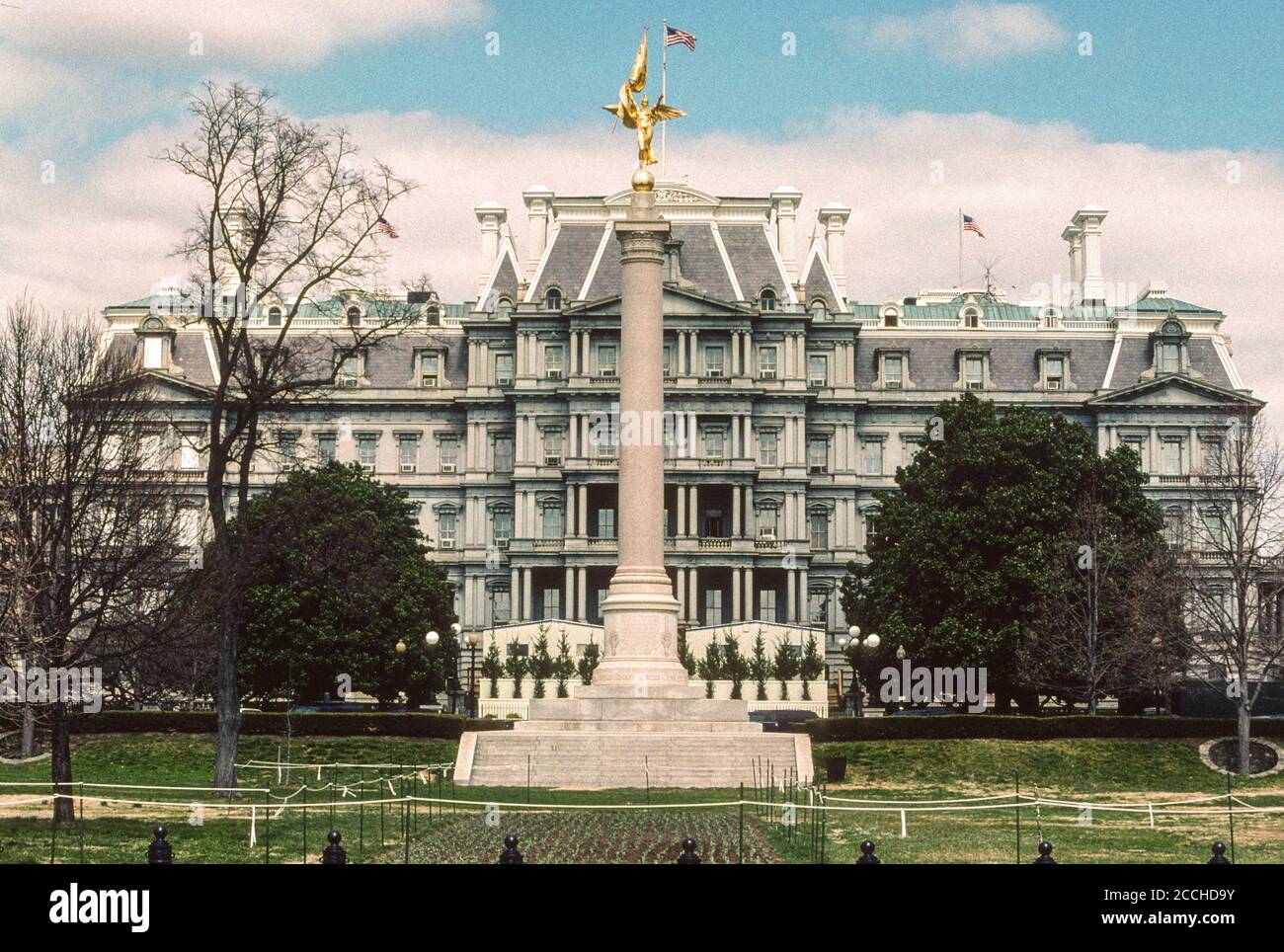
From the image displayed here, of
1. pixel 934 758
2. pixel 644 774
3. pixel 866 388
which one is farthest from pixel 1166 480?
pixel 644 774

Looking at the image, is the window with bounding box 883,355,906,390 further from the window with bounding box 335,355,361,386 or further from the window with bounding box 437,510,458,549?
the window with bounding box 335,355,361,386

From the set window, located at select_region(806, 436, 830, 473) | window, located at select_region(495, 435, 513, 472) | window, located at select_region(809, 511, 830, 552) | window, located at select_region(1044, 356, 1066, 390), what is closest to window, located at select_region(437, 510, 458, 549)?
window, located at select_region(495, 435, 513, 472)

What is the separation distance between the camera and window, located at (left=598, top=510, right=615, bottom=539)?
98.9m

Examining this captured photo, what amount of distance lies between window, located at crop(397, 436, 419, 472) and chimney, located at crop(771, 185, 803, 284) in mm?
23819

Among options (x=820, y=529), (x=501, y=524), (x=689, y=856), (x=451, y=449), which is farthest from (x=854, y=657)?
(x=689, y=856)

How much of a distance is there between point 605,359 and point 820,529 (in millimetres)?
15434

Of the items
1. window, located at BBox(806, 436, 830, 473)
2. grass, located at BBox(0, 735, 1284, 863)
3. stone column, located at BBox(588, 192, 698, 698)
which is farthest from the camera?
window, located at BBox(806, 436, 830, 473)

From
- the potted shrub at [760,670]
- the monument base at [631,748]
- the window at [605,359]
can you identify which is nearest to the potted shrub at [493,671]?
the potted shrub at [760,670]

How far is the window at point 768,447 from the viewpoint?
101 meters

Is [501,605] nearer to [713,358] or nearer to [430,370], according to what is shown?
[430,370]

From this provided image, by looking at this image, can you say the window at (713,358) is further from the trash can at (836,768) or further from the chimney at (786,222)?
the trash can at (836,768)

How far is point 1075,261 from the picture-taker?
113 m
